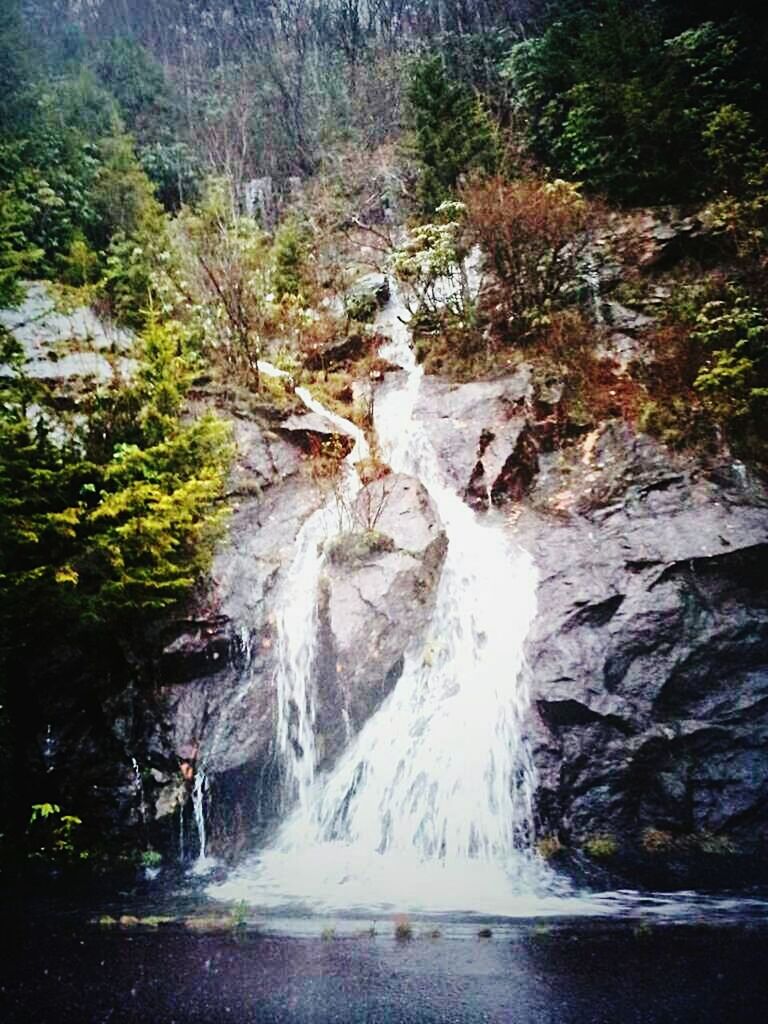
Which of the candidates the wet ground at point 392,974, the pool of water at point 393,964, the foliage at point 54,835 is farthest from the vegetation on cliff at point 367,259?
the wet ground at point 392,974

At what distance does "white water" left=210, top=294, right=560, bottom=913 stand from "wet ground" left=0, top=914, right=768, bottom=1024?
58 cm

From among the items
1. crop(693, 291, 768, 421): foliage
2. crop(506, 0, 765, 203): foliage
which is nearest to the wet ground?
crop(693, 291, 768, 421): foliage

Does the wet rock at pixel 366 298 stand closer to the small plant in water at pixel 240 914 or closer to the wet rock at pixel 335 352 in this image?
the wet rock at pixel 335 352

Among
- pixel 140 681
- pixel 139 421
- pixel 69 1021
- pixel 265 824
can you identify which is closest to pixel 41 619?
pixel 140 681

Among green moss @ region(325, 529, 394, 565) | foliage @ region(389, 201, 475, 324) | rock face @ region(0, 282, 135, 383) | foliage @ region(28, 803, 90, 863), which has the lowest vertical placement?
foliage @ region(28, 803, 90, 863)

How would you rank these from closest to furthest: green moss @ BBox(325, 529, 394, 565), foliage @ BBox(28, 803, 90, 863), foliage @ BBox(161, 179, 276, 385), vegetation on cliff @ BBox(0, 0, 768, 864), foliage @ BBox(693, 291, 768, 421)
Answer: foliage @ BBox(28, 803, 90, 863)
vegetation on cliff @ BBox(0, 0, 768, 864)
foliage @ BBox(693, 291, 768, 421)
green moss @ BBox(325, 529, 394, 565)
foliage @ BBox(161, 179, 276, 385)

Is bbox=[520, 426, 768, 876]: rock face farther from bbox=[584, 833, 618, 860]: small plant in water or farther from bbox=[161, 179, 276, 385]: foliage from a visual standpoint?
bbox=[161, 179, 276, 385]: foliage

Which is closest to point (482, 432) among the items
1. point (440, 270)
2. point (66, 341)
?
point (440, 270)

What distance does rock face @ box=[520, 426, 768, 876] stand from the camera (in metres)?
5.19

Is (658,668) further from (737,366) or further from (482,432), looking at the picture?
(482,432)

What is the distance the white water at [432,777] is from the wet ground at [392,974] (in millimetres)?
575

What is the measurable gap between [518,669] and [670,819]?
168 cm

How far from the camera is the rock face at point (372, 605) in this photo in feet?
20.2

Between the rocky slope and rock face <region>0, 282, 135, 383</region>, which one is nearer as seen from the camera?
the rocky slope
